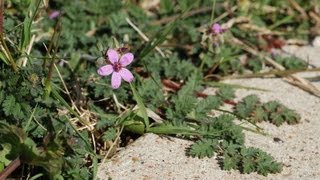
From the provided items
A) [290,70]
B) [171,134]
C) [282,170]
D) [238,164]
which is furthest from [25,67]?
[290,70]

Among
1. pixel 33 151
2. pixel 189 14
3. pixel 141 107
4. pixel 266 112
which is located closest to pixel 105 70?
pixel 141 107

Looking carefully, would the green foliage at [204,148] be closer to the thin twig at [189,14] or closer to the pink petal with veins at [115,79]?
the pink petal with veins at [115,79]

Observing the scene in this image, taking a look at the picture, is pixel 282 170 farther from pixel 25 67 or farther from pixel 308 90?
pixel 25 67

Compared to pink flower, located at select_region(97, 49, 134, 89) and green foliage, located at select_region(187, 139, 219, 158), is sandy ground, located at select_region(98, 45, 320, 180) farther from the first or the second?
pink flower, located at select_region(97, 49, 134, 89)

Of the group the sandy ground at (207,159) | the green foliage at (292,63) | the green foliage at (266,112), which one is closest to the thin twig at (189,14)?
the green foliage at (292,63)

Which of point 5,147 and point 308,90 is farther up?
point 5,147

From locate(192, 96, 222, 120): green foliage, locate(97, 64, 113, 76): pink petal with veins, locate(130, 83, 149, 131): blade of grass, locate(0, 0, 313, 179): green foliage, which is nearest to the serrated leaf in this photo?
locate(0, 0, 313, 179): green foliage
